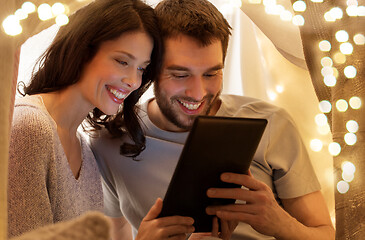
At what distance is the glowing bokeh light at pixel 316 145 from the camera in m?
1.52

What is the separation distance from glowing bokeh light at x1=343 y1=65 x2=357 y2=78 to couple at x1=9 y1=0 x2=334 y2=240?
12.3 inches

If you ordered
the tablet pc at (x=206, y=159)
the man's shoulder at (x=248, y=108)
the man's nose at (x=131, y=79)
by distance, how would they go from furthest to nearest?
the man's shoulder at (x=248, y=108) < the man's nose at (x=131, y=79) < the tablet pc at (x=206, y=159)

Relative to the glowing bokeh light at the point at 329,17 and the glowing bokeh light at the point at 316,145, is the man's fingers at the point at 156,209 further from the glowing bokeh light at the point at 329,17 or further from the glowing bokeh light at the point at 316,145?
the glowing bokeh light at the point at 316,145

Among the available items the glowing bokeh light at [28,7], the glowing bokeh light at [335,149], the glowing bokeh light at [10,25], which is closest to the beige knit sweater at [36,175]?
the glowing bokeh light at [28,7]

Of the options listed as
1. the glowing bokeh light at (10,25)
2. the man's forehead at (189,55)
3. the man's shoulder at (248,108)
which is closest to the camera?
the glowing bokeh light at (10,25)

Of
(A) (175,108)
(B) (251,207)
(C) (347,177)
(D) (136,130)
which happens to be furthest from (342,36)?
(D) (136,130)

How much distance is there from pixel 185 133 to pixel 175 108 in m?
0.10

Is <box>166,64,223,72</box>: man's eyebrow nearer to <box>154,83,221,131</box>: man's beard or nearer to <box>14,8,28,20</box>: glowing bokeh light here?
<box>154,83,221,131</box>: man's beard

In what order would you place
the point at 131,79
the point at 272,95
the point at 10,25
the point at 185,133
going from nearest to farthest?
1. the point at 10,25
2. the point at 131,79
3. the point at 185,133
4. the point at 272,95

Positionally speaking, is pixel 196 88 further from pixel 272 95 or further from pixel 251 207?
pixel 272 95

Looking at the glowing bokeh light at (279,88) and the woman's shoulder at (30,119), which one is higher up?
the glowing bokeh light at (279,88)

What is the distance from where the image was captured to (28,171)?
0.97 meters

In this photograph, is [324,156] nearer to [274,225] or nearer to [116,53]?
[274,225]

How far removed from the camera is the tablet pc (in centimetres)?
88
